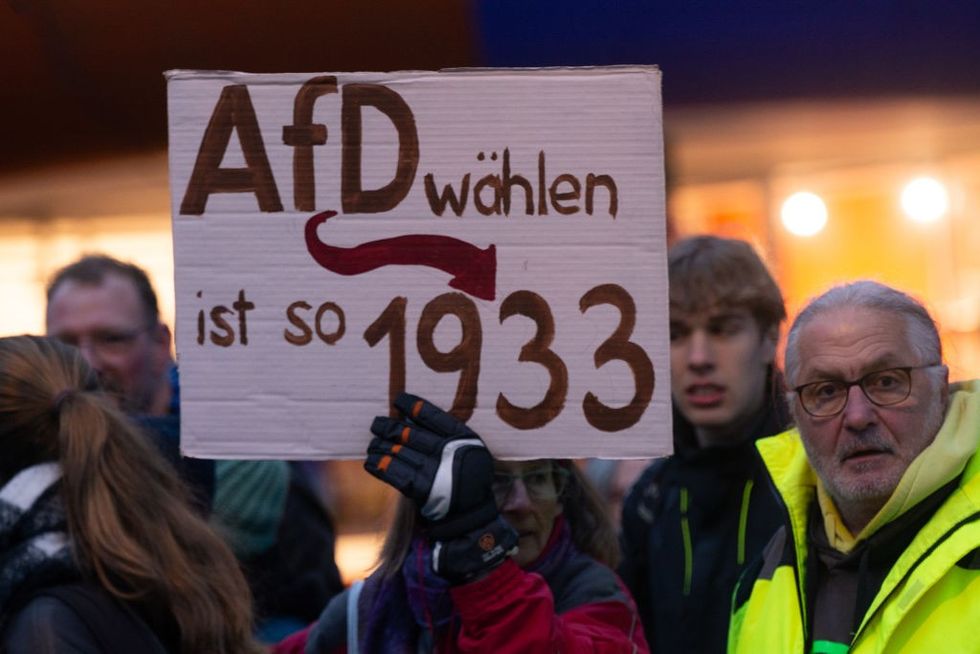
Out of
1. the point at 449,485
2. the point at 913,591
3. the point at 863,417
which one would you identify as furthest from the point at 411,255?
the point at 913,591

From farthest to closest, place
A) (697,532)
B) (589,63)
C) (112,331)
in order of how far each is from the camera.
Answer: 1. (589,63)
2. (112,331)
3. (697,532)

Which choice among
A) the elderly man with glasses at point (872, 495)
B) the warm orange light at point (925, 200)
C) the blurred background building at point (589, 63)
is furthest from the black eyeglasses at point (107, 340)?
the warm orange light at point (925, 200)

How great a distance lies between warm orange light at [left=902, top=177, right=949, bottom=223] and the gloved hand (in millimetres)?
2789

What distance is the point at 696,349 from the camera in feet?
11.2

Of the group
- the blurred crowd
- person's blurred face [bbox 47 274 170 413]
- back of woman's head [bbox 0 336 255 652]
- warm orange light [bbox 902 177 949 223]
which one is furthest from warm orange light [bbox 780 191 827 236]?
back of woman's head [bbox 0 336 255 652]

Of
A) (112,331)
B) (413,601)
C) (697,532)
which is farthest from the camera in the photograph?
(112,331)

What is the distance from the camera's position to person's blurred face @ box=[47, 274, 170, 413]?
11.8 feet

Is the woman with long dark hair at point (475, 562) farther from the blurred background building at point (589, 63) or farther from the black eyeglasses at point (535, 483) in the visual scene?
the blurred background building at point (589, 63)

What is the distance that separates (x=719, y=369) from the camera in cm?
338

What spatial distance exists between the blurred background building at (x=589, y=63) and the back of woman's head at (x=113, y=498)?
6.59ft

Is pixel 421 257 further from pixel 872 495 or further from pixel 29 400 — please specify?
pixel 872 495

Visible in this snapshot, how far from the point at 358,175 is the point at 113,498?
0.68 meters

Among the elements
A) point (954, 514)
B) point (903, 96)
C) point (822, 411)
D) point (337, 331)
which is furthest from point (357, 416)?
point (903, 96)

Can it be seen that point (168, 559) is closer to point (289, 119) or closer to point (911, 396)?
point (289, 119)
